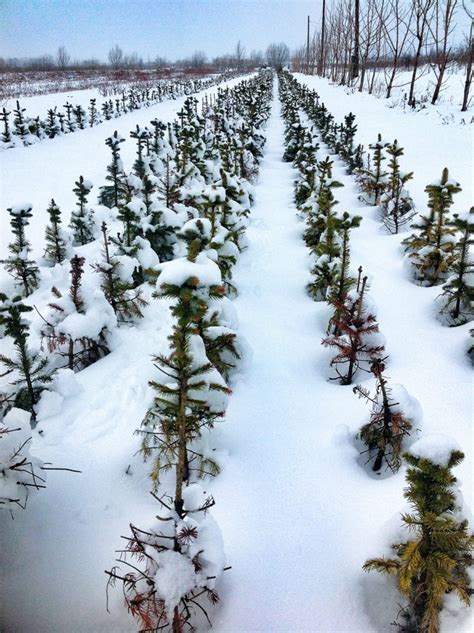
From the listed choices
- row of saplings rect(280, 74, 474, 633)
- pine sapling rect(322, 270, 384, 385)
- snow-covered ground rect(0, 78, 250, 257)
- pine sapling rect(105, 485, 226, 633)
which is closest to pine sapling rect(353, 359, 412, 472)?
row of saplings rect(280, 74, 474, 633)

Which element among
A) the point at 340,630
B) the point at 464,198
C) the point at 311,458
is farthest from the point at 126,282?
the point at 464,198

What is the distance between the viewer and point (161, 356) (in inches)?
95.3

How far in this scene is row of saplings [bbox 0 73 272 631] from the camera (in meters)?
2.04

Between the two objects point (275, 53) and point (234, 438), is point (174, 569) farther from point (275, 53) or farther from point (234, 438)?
point (275, 53)

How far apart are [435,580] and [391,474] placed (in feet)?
3.95

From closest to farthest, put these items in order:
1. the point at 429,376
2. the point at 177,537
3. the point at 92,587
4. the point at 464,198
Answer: the point at 177,537, the point at 92,587, the point at 429,376, the point at 464,198

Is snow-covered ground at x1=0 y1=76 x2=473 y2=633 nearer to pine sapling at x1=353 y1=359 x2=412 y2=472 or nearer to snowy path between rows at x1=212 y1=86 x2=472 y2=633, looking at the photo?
snowy path between rows at x1=212 y1=86 x2=472 y2=633

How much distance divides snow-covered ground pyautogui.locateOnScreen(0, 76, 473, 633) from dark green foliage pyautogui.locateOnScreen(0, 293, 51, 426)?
→ 250 millimetres

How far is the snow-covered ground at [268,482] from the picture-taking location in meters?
2.26

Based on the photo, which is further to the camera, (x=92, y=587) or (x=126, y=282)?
(x=126, y=282)

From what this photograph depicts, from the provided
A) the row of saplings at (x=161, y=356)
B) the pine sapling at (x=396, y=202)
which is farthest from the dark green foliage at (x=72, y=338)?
the pine sapling at (x=396, y=202)

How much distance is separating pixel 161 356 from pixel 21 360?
152cm

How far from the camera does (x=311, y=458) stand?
3211mm

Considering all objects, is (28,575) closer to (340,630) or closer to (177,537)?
(177,537)
